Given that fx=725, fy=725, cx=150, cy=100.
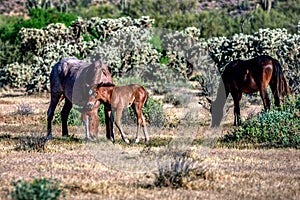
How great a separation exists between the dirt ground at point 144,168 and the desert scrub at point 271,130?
69 centimetres

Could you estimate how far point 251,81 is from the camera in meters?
19.4

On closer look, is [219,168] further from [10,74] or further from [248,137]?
[10,74]

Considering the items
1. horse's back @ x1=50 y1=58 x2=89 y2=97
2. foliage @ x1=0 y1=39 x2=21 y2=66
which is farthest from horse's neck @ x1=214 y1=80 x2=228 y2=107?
foliage @ x1=0 y1=39 x2=21 y2=66

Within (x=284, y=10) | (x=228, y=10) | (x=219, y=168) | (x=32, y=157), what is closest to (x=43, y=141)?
(x=32, y=157)

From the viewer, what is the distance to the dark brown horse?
18734mm

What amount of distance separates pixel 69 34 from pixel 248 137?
24947 millimetres

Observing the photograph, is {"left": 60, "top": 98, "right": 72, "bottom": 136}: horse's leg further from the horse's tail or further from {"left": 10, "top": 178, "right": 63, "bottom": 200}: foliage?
{"left": 10, "top": 178, "right": 63, "bottom": 200}: foliage

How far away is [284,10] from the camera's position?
266 ft

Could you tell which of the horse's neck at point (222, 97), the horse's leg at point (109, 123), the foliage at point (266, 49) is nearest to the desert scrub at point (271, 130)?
the horse's leg at point (109, 123)

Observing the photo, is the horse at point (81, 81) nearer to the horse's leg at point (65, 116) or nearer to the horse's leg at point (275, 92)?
the horse's leg at point (65, 116)

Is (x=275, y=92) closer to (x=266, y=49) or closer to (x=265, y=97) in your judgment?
(x=265, y=97)

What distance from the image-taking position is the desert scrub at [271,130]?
615 inches

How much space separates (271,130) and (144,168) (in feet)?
16.6

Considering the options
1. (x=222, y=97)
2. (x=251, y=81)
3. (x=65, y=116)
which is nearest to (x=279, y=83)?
(x=251, y=81)
